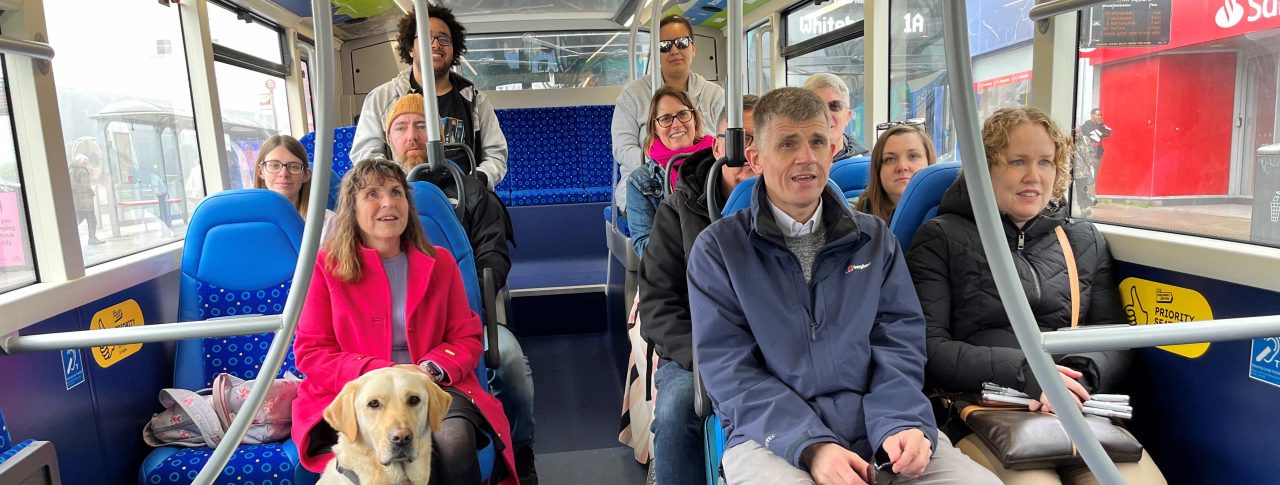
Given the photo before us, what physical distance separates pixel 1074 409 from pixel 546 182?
6.06 meters

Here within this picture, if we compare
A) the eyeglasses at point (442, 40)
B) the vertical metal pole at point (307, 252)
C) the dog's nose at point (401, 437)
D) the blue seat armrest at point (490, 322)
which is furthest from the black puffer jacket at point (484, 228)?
the vertical metal pole at point (307, 252)

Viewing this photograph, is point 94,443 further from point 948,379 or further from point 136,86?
point 948,379

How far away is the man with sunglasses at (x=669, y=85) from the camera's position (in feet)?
13.9

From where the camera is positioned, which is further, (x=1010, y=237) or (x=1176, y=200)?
(x=1176, y=200)

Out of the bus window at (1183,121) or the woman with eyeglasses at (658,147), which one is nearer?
the bus window at (1183,121)

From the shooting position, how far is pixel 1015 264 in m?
2.02

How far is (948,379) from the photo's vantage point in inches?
76.7

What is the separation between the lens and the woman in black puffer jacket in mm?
2004

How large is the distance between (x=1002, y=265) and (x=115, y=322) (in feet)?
8.68

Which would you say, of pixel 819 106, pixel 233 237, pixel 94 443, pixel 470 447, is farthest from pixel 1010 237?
pixel 94 443

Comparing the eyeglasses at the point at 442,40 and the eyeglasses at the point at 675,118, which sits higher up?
the eyeglasses at the point at 442,40

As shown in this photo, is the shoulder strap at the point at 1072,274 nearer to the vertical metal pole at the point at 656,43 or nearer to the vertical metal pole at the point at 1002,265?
the vertical metal pole at the point at 1002,265

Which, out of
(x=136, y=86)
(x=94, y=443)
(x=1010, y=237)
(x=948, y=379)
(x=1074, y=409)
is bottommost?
(x=94, y=443)

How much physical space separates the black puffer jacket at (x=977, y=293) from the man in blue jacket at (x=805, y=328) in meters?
0.18
